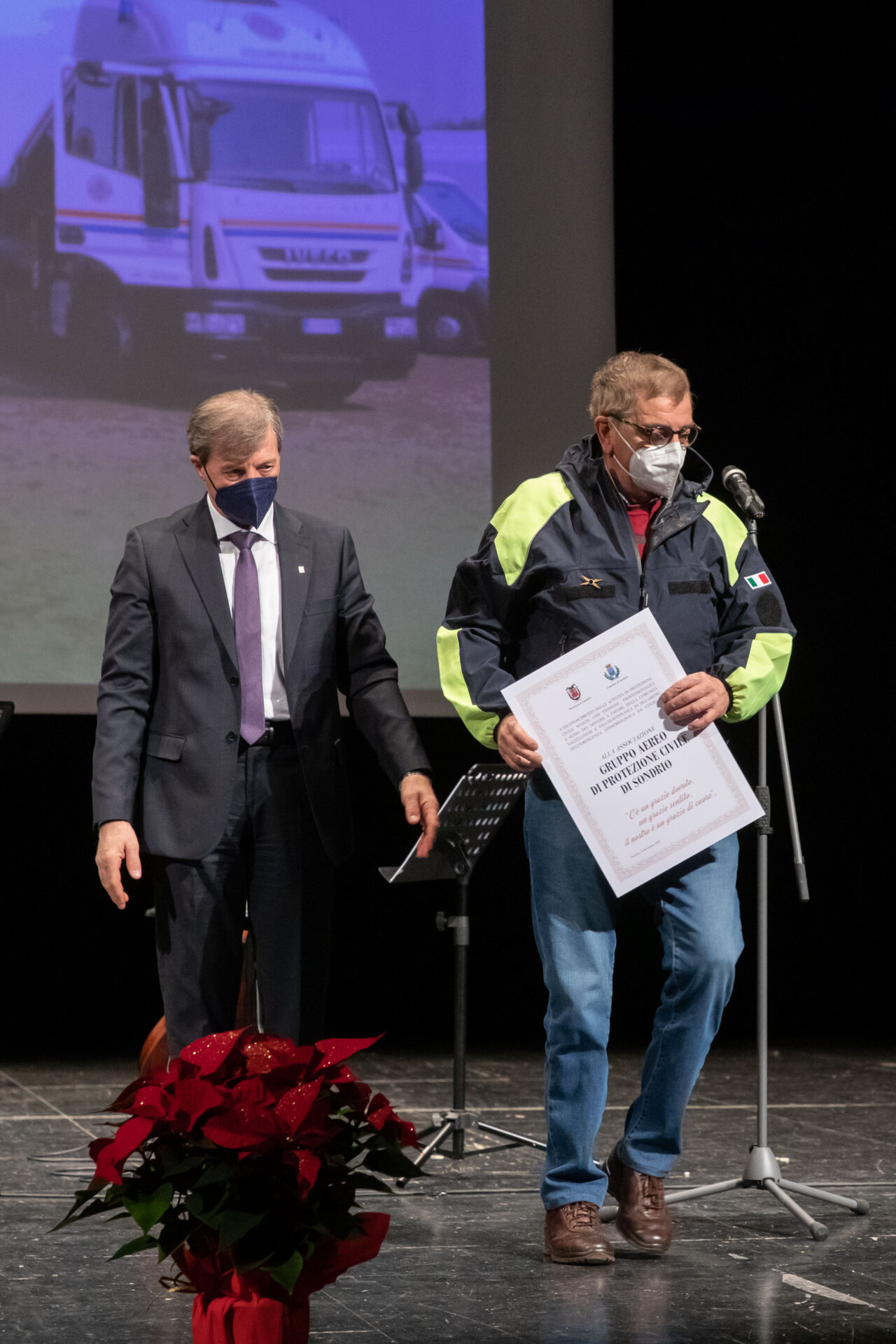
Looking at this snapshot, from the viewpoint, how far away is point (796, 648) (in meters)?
5.95

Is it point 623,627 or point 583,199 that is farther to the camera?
point 583,199

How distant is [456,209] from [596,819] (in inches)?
103

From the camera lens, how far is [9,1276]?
281 centimetres

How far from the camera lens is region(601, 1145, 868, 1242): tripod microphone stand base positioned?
3211mm

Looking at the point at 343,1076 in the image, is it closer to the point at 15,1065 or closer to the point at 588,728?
the point at 588,728

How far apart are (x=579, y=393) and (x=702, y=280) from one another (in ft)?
3.02

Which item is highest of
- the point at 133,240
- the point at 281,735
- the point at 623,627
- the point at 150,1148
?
the point at 133,240

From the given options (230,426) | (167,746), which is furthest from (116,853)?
(230,426)

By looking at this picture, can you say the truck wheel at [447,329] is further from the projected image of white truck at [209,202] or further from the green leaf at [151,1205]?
the green leaf at [151,1205]

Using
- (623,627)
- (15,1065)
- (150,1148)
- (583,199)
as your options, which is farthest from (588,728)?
(15,1065)

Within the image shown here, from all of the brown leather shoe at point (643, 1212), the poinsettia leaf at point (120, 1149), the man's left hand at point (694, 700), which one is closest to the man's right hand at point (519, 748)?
the man's left hand at point (694, 700)

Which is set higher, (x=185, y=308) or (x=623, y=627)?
(x=185, y=308)

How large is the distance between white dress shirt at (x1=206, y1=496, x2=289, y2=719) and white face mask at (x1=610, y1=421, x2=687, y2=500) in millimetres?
690

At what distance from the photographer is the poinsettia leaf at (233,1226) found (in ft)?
6.28
